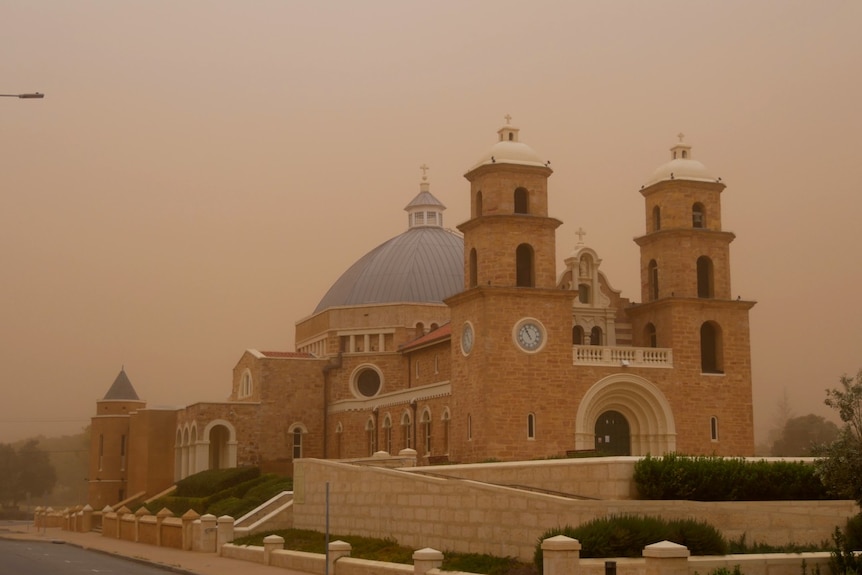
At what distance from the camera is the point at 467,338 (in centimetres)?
4172

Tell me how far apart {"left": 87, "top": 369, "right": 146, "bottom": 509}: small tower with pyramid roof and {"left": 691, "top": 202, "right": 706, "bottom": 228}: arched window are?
130 feet

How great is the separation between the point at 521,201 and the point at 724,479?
20.1 metres

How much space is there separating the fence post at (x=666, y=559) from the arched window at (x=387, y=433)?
33.7 metres

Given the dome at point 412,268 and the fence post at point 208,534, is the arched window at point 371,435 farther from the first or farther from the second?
the fence post at point 208,534

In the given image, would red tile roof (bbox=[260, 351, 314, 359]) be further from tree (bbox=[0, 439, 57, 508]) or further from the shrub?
tree (bbox=[0, 439, 57, 508])

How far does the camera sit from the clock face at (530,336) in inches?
1591

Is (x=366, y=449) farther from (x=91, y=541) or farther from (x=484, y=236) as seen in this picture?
(x=484, y=236)

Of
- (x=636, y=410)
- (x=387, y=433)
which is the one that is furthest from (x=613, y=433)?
(x=387, y=433)

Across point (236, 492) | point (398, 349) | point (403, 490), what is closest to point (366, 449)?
point (398, 349)

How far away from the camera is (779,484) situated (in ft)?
80.1

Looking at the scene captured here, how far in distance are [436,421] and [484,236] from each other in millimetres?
8529

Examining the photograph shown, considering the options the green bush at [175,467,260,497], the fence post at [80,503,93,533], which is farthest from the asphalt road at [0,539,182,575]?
the fence post at [80,503,93,533]

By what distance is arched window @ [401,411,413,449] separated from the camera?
163 ft

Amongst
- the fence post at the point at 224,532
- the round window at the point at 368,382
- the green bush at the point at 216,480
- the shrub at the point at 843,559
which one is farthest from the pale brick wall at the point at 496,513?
the round window at the point at 368,382
